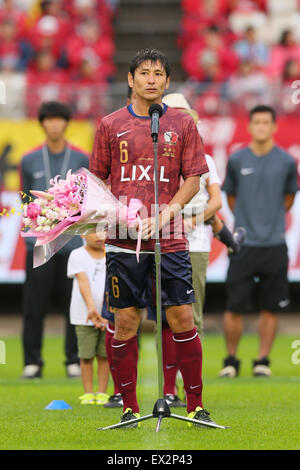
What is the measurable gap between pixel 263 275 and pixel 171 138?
452cm

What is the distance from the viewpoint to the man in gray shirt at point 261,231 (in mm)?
10414

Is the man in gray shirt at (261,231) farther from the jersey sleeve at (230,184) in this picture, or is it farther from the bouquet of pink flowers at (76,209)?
the bouquet of pink flowers at (76,209)

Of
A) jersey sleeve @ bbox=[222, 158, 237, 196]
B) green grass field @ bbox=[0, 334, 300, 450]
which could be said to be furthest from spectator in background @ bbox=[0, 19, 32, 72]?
jersey sleeve @ bbox=[222, 158, 237, 196]

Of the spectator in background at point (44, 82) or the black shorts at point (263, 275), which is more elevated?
the spectator in background at point (44, 82)

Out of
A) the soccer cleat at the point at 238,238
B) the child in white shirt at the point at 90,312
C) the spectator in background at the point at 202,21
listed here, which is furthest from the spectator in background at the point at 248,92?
the child in white shirt at the point at 90,312

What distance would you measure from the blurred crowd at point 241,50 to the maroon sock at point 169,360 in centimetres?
773

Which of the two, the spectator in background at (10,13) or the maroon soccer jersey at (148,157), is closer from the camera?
the maroon soccer jersey at (148,157)

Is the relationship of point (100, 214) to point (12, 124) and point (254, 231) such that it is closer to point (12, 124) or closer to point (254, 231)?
point (254, 231)

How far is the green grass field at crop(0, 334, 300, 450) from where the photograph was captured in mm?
5832

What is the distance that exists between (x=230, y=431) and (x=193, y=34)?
1385 cm

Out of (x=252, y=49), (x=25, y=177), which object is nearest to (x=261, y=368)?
(x=25, y=177)

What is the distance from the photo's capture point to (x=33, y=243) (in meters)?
10.3

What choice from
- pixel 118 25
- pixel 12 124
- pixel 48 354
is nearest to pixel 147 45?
pixel 118 25

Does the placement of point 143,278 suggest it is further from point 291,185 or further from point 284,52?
point 284,52
